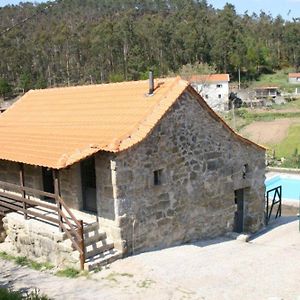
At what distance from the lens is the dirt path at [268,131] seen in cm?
4219

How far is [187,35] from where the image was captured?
292ft

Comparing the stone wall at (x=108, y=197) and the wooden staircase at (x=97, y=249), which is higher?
the stone wall at (x=108, y=197)

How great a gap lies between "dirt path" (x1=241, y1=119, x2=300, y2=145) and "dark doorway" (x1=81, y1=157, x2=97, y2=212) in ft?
103

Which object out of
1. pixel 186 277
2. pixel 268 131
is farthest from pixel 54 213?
pixel 268 131

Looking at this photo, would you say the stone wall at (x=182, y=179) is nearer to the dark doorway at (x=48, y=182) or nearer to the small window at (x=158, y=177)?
the small window at (x=158, y=177)

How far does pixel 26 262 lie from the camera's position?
36.6ft

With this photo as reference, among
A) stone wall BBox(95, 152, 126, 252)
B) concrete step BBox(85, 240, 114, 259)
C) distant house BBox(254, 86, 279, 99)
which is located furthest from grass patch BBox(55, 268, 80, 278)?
distant house BBox(254, 86, 279, 99)

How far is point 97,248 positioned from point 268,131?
38.9m

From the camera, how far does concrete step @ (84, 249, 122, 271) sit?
9.70m

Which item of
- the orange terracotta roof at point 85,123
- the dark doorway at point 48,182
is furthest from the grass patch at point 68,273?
the dark doorway at point 48,182

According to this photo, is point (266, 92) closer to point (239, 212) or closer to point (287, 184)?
point (287, 184)

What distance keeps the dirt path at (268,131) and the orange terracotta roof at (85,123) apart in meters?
29.4

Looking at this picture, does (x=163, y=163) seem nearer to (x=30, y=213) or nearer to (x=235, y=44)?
(x=30, y=213)

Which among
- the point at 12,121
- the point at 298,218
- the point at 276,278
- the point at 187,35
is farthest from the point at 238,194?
the point at 187,35
